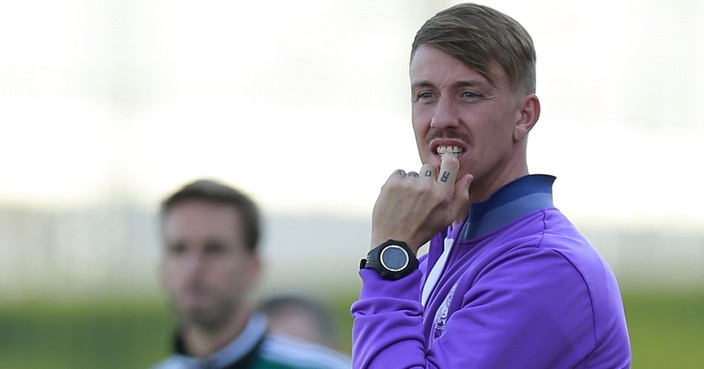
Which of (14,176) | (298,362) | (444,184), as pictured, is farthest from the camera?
(14,176)

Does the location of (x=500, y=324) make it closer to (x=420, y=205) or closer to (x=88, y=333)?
(x=420, y=205)

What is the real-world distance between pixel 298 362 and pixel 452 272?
1447 millimetres

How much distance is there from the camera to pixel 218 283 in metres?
3.43

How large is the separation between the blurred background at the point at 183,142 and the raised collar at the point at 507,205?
11.6 feet

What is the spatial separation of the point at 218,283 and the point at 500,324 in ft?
6.22

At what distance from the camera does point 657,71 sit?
6453mm

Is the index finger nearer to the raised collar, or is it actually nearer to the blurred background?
the raised collar

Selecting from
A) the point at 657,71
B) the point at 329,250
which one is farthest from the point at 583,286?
the point at 657,71

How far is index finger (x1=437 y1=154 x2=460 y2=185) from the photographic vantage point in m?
1.76

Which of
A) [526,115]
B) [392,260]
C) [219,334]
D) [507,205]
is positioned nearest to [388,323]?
[392,260]

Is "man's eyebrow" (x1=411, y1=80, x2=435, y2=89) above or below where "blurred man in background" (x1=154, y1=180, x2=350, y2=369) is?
above

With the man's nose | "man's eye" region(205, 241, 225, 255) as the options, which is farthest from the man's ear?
"man's eye" region(205, 241, 225, 255)

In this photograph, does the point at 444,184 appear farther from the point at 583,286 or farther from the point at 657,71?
the point at 657,71

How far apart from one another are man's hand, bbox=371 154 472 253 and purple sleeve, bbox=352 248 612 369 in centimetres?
9
